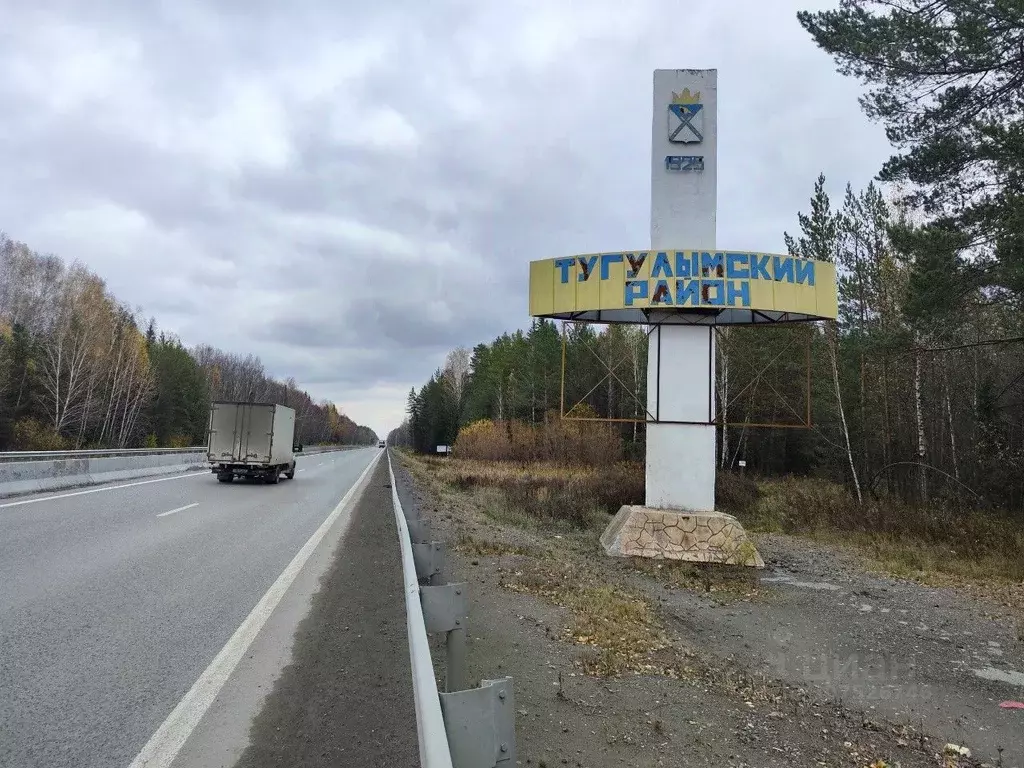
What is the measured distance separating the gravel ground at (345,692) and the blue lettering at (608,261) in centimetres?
714

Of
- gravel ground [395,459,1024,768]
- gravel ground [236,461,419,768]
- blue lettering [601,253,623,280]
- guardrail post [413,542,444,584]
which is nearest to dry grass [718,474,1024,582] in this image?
gravel ground [395,459,1024,768]

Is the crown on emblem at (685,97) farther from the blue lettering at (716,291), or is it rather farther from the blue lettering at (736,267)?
the blue lettering at (716,291)

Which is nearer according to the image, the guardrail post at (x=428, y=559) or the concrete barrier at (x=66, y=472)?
the guardrail post at (x=428, y=559)

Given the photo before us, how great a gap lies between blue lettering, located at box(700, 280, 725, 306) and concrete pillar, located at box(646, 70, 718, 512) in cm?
81

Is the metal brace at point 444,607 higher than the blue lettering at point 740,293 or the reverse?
the reverse

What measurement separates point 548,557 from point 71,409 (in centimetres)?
4841

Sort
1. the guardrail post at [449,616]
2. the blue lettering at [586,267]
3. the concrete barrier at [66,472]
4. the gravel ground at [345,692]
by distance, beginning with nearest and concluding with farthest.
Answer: the gravel ground at [345,692] → the guardrail post at [449,616] → the blue lettering at [586,267] → the concrete barrier at [66,472]

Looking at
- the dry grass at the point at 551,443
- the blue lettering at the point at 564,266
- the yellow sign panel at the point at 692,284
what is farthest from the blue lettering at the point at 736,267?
the dry grass at the point at 551,443

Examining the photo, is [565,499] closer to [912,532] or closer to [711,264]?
[912,532]

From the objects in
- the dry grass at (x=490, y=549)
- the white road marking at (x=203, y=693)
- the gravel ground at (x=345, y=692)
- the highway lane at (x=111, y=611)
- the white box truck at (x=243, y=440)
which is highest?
the white box truck at (x=243, y=440)

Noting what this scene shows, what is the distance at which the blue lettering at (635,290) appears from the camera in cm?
1238

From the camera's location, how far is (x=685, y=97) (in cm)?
1351

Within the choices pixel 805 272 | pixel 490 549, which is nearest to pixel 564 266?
pixel 805 272

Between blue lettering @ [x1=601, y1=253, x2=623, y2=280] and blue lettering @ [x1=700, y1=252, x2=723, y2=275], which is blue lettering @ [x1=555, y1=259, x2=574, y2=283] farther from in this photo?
→ blue lettering @ [x1=700, y1=252, x2=723, y2=275]
